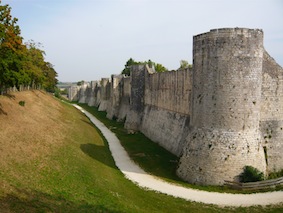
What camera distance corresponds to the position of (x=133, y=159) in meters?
24.2

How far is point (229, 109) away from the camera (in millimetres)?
17812

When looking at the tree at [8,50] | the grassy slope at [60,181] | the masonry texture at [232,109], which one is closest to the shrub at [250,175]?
the masonry texture at [232,109]

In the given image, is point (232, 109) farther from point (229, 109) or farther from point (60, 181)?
point (60, 181)

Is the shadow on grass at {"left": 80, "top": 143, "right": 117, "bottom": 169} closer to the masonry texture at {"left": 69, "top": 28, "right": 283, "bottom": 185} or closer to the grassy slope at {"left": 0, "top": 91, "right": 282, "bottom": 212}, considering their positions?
the grassy slope at {"left": 0, "top": 91, "right": 282, "bottom": 212}

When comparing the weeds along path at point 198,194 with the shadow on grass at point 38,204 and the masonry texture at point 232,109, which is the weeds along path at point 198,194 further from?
the shadow on grass at point 38,204

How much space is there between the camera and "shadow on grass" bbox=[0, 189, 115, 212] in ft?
35.4

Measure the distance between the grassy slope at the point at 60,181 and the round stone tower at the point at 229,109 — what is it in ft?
11.5

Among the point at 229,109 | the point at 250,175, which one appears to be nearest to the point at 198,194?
the point at 250,175

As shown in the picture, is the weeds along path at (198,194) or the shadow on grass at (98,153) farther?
the shadow on grass at (98,153)

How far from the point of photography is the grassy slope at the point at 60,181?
39.8 feet

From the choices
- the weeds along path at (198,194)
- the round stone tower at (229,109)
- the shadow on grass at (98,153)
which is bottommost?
the weeds along path at (198,194)

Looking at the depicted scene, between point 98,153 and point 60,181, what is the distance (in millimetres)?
8976

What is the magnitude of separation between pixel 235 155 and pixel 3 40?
1858 centimetres

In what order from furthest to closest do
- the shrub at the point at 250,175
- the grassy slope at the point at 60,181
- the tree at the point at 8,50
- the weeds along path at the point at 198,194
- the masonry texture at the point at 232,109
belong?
the tree at the point at 8,50 < the masonry texture at the point at 232,109 < the shrub at the point at 250,175 < the weeds along path at the point at 198,194 < the grassy slope at the point at 60,181
